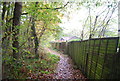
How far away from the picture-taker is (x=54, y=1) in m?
5.18

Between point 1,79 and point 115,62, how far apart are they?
4317mm

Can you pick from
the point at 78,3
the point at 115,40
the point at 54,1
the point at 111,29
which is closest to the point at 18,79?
the point at 115,40

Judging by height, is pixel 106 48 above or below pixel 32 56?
above

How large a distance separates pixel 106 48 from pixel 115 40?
441 millimetres

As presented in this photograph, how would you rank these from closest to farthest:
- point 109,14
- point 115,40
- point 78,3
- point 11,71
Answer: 1. point 115,40
2. point 11,71
3. point 78,3
4. point 109,14

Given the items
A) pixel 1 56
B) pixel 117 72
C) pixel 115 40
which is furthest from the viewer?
pixel 1 56

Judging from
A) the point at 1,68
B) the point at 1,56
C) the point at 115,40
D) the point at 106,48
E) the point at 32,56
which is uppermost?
the point at 115,40

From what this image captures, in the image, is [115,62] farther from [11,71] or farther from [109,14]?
[109,14]

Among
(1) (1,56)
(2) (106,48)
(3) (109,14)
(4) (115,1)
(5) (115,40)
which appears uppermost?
(4) (115,1)

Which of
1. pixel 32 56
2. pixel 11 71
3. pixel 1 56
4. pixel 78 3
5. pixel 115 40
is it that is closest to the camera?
pixel 115 40

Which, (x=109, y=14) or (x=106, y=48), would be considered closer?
(x=106, y=48)

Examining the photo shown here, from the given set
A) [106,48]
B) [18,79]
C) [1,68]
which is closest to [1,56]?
[1,68]

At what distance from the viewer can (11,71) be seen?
4180 millimetres

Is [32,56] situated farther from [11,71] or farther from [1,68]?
[1,68]
